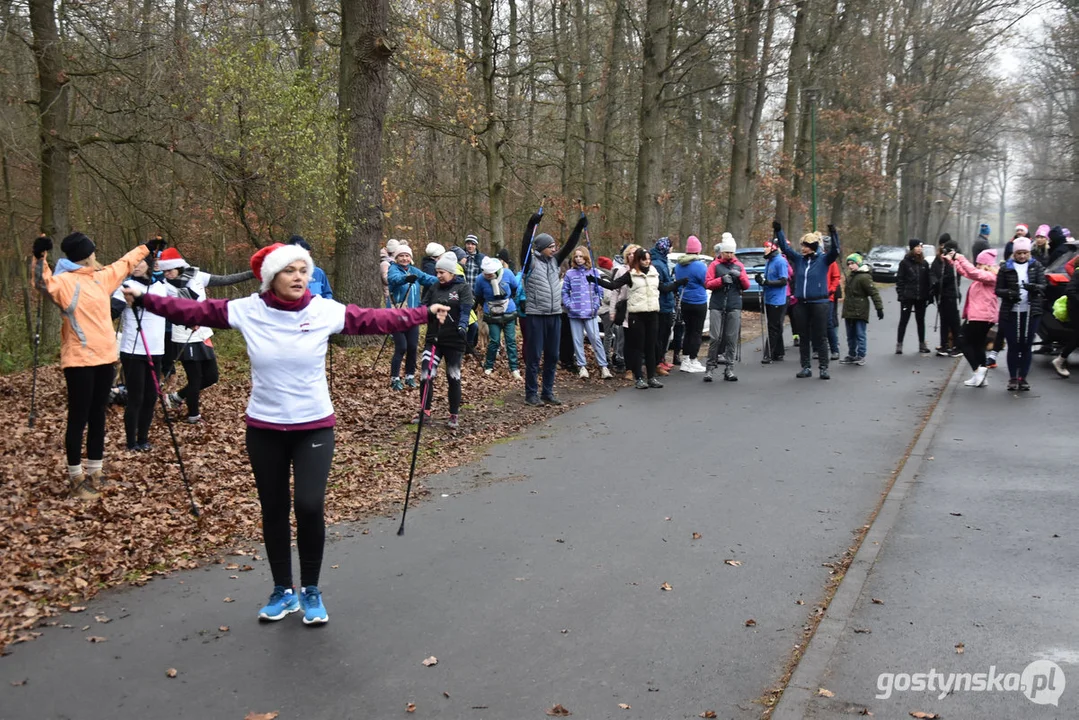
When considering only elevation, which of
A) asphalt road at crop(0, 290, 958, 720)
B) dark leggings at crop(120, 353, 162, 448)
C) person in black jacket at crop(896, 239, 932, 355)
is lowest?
asphalt road at crop(0, 290, 958, 720)

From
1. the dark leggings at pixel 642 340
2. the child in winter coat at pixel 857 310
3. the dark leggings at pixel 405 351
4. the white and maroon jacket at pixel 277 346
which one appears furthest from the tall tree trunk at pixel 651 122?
the white and maroon jacket at pixel 277 346

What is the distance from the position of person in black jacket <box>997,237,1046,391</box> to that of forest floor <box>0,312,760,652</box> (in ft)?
18.9

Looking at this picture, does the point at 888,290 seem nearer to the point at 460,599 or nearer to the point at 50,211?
the point at 50,211

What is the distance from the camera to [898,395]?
523 inches

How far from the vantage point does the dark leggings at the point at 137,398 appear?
9.06 meters

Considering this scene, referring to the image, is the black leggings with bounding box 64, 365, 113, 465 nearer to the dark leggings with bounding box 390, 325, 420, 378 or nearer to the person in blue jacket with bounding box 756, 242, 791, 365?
the dark leggings with bounding box 390, 325, 420, 378

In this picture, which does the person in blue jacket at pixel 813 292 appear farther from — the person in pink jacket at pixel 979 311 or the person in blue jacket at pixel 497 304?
the person in blue jacket at pixel 497 304

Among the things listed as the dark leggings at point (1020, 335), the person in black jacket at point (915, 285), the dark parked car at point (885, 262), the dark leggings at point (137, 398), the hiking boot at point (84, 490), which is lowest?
the hiking boot at point (84, 490)

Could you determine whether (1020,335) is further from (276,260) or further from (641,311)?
(276,260)

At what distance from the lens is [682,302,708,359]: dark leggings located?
50.5 ft

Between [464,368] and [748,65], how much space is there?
14430 mm

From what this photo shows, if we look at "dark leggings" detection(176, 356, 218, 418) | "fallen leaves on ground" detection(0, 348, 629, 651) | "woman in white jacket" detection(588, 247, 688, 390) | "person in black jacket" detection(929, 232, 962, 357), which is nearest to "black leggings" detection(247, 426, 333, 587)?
"fallen leaves on ground" detection(0, 348, 629, 651)

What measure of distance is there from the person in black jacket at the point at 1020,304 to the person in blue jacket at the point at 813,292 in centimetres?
254

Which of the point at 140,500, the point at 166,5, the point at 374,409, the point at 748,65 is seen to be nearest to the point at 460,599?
the point at 140,500
